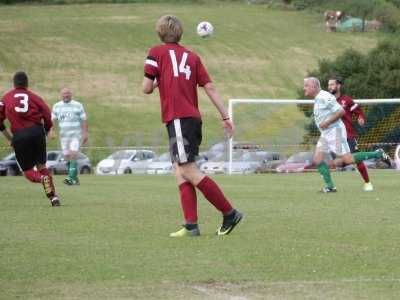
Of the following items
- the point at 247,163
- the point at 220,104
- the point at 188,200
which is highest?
the point at 220,104

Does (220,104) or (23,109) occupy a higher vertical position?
(220,104)

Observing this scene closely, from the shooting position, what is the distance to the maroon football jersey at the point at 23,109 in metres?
14.8

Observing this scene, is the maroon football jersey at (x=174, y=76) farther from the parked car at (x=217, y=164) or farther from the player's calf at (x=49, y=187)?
the parked car at (x=217, y=164)

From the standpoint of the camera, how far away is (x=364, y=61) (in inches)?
2328

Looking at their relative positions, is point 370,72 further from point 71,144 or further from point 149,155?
point 71,144

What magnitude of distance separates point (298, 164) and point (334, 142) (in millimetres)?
17568

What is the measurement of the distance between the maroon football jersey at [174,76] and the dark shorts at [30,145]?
4.85m

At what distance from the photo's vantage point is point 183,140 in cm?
1026

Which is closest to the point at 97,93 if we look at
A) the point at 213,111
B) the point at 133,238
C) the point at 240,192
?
the point at 213,111

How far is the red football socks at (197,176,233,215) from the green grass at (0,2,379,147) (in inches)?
1935

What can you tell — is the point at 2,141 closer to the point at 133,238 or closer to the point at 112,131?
the point at 112,131

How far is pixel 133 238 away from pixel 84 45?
74.3 meters

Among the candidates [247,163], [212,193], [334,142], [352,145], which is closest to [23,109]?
[212,193]

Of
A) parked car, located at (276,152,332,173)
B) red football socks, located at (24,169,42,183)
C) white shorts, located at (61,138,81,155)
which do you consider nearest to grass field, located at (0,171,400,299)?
red football socks, located at (24,169,42,183)
